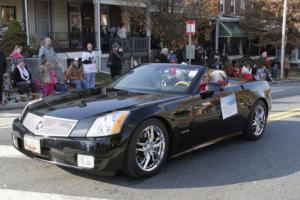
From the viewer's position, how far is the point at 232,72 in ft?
69.6

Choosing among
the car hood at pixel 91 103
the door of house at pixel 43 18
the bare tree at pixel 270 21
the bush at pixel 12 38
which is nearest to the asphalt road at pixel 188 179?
the car hood at pixel 91 103

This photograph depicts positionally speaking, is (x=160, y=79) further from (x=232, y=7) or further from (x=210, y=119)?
(x=232, y=7)

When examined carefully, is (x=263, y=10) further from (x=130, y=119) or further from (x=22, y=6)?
(x=130, y=119)

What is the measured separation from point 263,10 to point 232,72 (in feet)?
38.5

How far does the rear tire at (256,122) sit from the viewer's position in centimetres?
727

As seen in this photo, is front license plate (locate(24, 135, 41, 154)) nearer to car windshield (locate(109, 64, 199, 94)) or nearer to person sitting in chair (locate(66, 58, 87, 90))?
car windshield (locate(109, 64, 199, 94))

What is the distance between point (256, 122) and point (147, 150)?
9.36 feet

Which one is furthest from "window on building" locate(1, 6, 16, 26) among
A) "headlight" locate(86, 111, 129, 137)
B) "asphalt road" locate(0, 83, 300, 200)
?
"headlight" locate(86, 111, 129, 137)

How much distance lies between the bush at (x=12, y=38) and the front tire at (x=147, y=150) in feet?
44.7

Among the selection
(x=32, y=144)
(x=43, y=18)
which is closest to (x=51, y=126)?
(x=32, y=144)

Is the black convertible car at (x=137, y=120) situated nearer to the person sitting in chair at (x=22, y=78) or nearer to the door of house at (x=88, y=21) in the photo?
the person sitting in chair at (x=22, y=78)

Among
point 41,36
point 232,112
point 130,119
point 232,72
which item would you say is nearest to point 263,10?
point 232,72

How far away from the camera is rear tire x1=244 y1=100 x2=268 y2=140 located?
7270mm

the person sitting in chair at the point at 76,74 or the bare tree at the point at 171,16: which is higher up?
the bare tree at the point at 171,16
